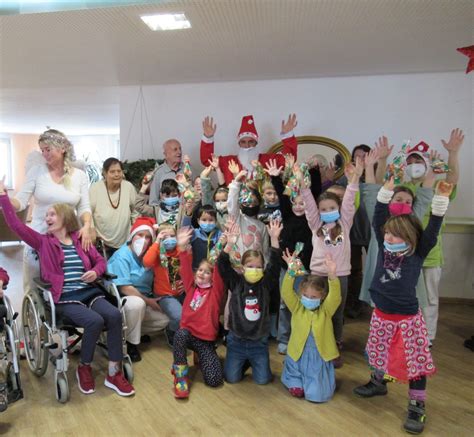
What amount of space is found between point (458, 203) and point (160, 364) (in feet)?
11.5

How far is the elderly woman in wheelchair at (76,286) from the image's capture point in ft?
8.39

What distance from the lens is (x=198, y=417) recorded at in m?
2.33

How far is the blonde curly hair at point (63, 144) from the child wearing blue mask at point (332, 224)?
1.62 metres

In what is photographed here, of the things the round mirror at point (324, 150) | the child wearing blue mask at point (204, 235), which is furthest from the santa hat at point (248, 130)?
the child wearing blue mask at point (204, 235)

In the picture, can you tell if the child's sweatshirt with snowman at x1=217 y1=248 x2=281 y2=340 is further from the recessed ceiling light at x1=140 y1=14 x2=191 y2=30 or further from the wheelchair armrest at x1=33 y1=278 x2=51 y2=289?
the recessed ceiling light at x1=140 y1=14 x2=191 y2=30

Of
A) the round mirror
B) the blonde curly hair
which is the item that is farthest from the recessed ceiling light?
the round mirror

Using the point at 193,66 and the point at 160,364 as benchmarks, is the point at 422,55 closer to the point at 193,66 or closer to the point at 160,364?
the point at 193,66

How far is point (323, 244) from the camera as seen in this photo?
2805 mm

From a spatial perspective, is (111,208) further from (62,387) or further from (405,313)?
(405,313)

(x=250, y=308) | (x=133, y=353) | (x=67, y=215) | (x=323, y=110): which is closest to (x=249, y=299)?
(x=250, y=308)

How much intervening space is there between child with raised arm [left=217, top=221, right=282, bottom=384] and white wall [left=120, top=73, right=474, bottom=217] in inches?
92.3

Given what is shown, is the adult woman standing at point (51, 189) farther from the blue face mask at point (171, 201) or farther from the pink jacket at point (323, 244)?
the pink jacket at point (323, 244)

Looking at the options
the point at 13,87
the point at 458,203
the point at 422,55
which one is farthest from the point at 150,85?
the point at 458,203

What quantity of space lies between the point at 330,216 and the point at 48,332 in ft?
6.10
